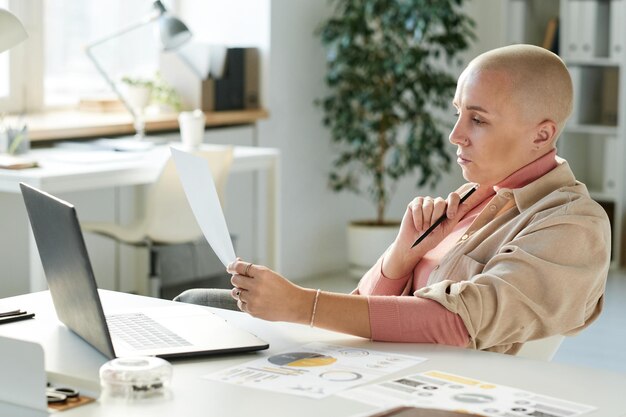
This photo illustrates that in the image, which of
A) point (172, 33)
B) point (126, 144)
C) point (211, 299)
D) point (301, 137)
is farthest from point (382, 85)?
point (211, 299)

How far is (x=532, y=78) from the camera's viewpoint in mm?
1943

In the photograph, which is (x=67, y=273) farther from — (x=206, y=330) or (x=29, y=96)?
(x=29, y=96)

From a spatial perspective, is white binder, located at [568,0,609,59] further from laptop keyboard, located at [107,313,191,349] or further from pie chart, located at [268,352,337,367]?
pie chart, located at [268,352,337,367]

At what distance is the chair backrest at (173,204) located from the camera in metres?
4.08

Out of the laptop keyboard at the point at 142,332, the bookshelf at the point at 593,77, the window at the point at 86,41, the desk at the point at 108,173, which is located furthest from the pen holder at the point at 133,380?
the bookshelf at the point at 593,77

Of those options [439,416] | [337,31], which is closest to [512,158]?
[439,416]

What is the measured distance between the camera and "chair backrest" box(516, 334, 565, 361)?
205cm

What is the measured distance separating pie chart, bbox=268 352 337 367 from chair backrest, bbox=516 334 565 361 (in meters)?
0.51

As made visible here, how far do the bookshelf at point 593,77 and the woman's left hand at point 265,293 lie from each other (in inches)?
177

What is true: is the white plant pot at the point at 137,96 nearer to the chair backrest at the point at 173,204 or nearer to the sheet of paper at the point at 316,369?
the chair backrest at the point at 173,204

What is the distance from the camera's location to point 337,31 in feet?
17.8

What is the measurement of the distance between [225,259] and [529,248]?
500mm

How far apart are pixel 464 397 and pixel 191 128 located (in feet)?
10.3

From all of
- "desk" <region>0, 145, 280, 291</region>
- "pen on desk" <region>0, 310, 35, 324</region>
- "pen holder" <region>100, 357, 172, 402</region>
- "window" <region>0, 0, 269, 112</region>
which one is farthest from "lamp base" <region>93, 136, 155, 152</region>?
"pen holder" <region>100, 357, 172, 402</region>
